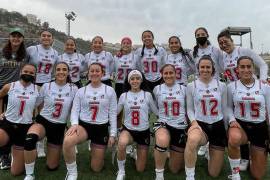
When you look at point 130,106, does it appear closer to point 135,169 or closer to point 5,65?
point 135,169

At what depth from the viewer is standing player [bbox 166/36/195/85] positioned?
6.11 metres

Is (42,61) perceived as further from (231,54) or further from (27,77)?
(231,54)

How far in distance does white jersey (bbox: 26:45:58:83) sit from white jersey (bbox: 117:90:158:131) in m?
1.78

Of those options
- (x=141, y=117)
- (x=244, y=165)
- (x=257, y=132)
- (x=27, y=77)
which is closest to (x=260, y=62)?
(x=257, y=132)

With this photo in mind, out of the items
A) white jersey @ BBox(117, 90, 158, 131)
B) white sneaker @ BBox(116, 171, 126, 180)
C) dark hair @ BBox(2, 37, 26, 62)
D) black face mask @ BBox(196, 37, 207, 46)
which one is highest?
black face mask @ BBox(196, 37, 207, 46)

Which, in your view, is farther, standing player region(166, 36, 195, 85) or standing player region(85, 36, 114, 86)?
standing player region(85, 36, 114, 86)

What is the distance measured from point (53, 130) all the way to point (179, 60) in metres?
2.60

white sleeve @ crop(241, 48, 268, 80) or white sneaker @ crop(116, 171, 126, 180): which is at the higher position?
white sleeve @ crop(241, 48, 268, 80)

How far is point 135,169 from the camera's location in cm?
528

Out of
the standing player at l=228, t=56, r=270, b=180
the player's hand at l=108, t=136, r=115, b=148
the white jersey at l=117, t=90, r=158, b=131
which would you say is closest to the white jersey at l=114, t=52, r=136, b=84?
the white jersey at l=117, t=90, r=158, b=131

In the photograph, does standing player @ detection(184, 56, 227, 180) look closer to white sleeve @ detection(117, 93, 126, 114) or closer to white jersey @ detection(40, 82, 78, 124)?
white sleeve @ detection(117, 93, 126, 114)

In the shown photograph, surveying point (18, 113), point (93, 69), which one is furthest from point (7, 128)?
point (93, 69)

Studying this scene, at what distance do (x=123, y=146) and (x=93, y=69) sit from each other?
4.08 ft

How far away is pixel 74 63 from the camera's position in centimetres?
640
